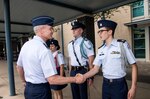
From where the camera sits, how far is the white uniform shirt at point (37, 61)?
8.80 ft

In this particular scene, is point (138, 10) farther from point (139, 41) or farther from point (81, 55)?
point (81, 55)

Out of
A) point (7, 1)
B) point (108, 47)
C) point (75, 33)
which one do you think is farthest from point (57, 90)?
point (7, 1)

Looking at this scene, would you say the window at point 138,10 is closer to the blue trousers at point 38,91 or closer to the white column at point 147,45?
the white column at point 147,45

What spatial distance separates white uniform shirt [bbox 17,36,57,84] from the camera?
2.68m

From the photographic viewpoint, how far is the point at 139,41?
19.1 metres

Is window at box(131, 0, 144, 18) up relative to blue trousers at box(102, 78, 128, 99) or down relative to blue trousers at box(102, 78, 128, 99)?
up

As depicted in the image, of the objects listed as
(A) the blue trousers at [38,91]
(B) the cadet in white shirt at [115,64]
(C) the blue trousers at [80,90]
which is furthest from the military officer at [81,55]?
(A) the blue trousers at [38,91]

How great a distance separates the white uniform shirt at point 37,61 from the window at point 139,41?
17085mm

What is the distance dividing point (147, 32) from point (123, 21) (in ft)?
7.45

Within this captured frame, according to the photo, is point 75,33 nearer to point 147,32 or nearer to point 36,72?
point 36,72

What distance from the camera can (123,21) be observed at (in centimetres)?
1939

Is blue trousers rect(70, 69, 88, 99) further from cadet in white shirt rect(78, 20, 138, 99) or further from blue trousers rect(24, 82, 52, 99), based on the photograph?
blue trousers rect(24, 82, 52, 99)

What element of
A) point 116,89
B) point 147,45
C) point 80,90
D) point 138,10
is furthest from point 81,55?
point 138,10

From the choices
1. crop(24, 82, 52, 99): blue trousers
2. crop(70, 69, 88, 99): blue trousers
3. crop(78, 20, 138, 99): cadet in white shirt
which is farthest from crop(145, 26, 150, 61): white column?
crop(24, 82, 52, 99): blue trousers
